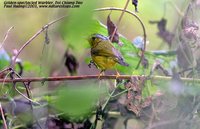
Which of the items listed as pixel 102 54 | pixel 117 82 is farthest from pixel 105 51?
pixel 117 82

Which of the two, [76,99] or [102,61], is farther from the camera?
[102,61]

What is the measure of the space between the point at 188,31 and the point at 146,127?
0.14 meters

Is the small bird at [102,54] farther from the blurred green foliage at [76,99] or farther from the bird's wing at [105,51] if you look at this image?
the blurred green foliage at [76,99]

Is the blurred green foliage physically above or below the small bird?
below

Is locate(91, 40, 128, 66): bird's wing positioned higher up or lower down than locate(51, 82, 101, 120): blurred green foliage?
higher up

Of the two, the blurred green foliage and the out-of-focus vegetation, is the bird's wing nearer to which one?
the out-of-focus vegetation

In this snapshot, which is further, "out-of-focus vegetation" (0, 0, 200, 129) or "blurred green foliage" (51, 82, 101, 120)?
"out-of-focus vegetation" (0, 0, 200, 129)

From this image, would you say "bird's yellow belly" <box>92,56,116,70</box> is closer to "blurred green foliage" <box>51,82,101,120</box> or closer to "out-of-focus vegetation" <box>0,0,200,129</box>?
"out-of-focus vegetation" <box>0,0,200,129</box>

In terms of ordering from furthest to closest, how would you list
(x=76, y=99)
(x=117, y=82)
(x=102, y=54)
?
(x=117, y=82) → (x=102, y=54) → (x=76, y=99)

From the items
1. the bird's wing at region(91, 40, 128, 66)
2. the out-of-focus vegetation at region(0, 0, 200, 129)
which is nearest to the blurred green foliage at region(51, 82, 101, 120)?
the out-of-focus vegetation at region(0, 0, 200, 129)

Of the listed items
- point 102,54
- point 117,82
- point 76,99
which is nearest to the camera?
point 76,99

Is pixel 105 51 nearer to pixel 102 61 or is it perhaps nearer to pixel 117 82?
pixel 102 61

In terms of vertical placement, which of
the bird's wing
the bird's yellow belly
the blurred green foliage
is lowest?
the blurred green foliage

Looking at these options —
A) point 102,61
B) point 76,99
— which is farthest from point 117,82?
point 76,99
